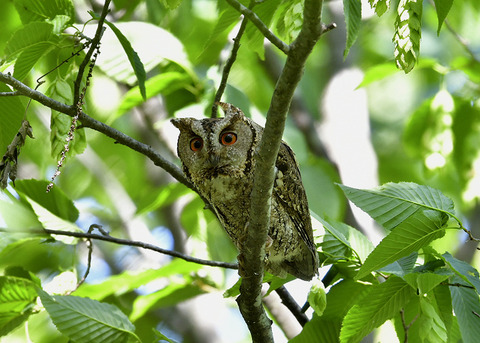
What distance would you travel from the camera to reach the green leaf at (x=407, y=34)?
1521 mm

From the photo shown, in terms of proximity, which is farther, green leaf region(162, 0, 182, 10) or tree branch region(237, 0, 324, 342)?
green leaf region(162, 0, 182, 10)

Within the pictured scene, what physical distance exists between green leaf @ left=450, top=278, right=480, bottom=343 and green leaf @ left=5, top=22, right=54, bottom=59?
4.59ft

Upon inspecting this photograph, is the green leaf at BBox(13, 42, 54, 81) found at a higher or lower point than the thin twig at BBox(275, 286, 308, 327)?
higher

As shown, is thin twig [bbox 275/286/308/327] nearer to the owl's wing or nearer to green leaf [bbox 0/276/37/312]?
the owl's wing

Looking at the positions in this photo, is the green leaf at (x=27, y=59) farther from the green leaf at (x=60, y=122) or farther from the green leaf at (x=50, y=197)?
the green leaf at (x=50, y=197)

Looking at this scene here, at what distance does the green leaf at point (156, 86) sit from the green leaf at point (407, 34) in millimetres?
1730

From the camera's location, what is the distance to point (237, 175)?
2559mm

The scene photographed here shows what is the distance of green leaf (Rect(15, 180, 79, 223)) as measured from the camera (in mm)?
2488

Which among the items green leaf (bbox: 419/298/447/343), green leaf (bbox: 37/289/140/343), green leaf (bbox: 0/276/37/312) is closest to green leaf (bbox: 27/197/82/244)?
green leaf (bbox: 0/276/37/312)

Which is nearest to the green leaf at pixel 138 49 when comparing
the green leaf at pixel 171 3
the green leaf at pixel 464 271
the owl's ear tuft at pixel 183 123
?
the owl's ear tuft at pixel 183 123

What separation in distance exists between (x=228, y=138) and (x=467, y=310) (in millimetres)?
1154

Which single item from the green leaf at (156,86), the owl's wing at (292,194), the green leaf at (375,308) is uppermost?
the green leaf at (156,86)

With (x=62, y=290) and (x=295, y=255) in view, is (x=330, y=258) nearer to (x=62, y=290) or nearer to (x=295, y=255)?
(x=295, y=255)

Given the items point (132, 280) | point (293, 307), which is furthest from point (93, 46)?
point (132, 280)
